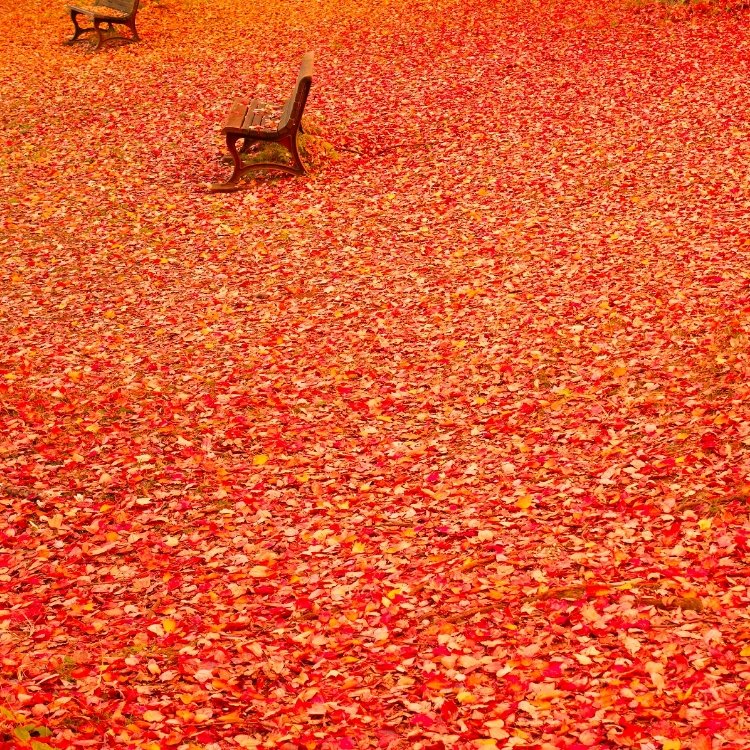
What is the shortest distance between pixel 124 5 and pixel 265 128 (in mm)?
7763

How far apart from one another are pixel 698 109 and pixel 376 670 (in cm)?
931

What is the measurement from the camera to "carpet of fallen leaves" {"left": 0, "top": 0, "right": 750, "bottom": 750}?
4105 millimetres

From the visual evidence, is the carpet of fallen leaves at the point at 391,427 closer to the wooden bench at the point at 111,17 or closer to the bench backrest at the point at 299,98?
the bench backrest at the point at 299,98

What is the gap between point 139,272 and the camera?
9.02 m

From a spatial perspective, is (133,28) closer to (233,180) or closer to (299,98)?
(233,180)

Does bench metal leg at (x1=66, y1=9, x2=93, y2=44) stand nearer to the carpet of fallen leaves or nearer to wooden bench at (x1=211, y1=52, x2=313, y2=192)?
the carpet of fallen leaves

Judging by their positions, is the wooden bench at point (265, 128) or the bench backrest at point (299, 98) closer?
the bench backrest at point (299, 98)

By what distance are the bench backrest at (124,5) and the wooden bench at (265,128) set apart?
6.45m

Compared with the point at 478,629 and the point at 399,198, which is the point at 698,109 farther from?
the point at 478,629

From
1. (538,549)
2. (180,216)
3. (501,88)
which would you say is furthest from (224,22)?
(538,549)

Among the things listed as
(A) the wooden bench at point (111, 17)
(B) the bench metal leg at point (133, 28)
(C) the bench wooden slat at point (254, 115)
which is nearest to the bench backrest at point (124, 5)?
(A) the wooden bench at point (111, 17)

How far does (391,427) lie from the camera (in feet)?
20.7

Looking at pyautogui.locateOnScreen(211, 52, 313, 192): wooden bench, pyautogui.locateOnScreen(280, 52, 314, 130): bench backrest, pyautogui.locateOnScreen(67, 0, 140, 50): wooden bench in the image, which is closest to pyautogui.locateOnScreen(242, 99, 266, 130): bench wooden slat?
pyautogui.locateOnScreen(211, 52, 313, 192): wooden bench

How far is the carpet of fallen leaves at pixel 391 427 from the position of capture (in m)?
4.11
